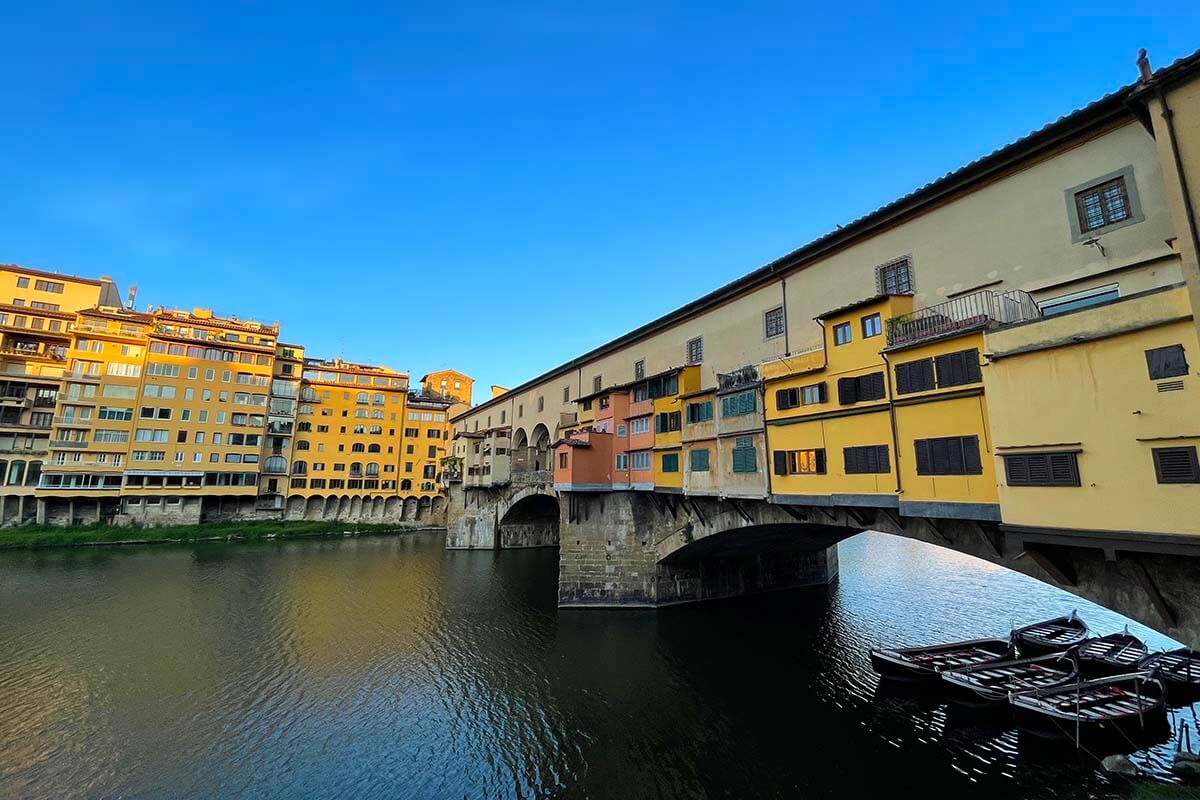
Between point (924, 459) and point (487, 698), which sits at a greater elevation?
point (924, 459)

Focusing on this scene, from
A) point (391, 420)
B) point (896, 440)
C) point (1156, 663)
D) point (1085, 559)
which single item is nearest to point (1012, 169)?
point (896, 440)

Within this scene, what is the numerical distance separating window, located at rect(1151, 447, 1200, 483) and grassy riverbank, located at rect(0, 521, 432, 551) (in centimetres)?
6670

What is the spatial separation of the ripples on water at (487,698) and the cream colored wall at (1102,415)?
709cm

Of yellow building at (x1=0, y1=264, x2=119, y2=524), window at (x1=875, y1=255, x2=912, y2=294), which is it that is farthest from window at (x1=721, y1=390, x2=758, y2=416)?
yellow building at (x1=0, y1=264, x2=119, y2=524)

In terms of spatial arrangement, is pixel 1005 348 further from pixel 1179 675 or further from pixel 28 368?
pixel 28 368

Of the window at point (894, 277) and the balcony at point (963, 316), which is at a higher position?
the window at point (894, 277)

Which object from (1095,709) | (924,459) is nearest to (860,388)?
(924,459)

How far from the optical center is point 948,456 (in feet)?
42.3

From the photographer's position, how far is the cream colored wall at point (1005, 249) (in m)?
11.2

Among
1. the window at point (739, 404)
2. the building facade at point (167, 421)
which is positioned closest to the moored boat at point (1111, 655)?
the window at point (739, 404)

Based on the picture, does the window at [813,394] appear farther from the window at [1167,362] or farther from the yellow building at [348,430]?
the yellow building at [348,430]

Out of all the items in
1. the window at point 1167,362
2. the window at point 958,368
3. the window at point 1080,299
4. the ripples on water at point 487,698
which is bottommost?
the ripples on water at point 487,698

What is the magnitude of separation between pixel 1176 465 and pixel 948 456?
4111 millimetres

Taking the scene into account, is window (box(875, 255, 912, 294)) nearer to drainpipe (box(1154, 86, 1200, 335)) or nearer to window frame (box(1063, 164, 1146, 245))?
window frame (box(1063, 164, 1146, 245))
